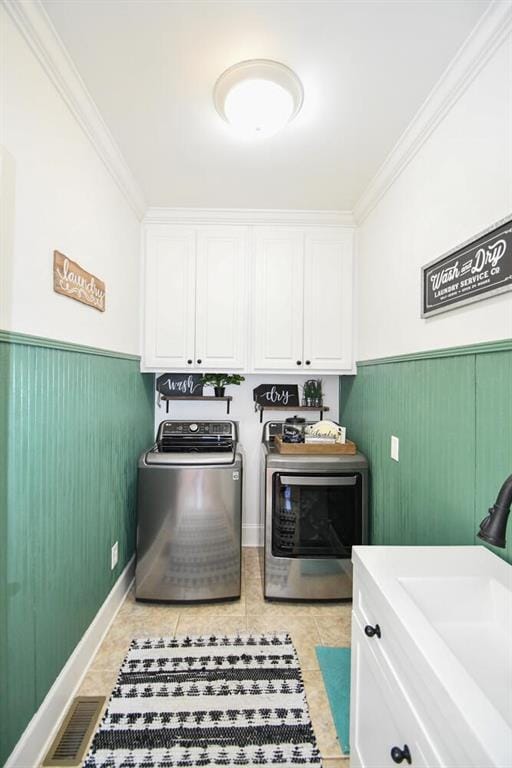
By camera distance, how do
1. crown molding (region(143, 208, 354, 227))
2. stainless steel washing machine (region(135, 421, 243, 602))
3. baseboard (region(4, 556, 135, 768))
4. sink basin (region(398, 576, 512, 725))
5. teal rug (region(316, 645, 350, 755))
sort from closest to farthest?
sink basin (region(398, 576, 512, 725)) → baseboard (region(4, 556, 135, 768)) → teal rug (region(316, 645, 350, 755)) → stainless steel washing machine (region(135, 421, 243, 602)) → crown molding (region(143, 208, 354, 227))

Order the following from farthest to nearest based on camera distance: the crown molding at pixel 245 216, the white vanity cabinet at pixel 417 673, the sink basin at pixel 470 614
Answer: the crown molding at pixel 245 216 → the sink basin at pixel 470 614 → the white vanity cabinet at pixel 417 673

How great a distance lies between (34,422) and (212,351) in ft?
4.61

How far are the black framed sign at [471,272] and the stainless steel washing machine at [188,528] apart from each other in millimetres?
1439

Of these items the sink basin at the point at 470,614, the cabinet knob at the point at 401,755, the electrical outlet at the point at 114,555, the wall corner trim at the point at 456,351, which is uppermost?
the wall corner trim at the point at 456,351

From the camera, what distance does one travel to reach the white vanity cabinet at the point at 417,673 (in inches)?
24.3

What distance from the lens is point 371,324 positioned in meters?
2.31

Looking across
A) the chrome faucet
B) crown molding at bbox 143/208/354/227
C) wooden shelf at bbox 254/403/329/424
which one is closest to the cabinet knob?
the chrome faucet

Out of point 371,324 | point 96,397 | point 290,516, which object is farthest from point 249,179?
point 290,516

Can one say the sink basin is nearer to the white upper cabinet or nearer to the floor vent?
the floor vent

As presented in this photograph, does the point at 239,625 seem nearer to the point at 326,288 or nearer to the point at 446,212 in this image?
the point at 326,288

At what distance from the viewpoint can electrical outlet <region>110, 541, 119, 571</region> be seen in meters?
2.05

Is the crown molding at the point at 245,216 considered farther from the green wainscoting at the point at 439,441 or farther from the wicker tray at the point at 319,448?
the wicker tray at the point at 319,448

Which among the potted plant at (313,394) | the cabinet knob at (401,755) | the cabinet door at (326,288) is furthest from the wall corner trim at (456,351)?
the cabinet knob at (401,755)

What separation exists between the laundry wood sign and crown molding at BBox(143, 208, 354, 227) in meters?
0.92
